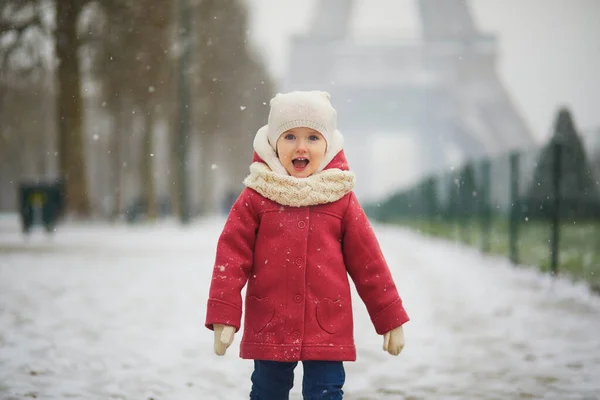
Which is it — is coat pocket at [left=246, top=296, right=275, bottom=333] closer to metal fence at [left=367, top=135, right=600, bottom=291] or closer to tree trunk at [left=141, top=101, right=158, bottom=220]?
metal fence at [left=367, top=135, right=600, bottom=291]

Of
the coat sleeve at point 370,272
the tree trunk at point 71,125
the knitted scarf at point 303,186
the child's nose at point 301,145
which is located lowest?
the coat sleeve at point 370,272

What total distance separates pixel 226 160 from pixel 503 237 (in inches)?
1155

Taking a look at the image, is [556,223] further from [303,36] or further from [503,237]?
[303,36]

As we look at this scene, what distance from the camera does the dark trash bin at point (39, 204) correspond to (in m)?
14.4

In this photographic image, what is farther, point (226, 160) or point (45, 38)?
point (226, 160)

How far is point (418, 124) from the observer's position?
48.5m

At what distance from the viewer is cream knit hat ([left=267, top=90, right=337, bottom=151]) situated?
2844mm

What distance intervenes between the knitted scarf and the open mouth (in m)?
0.05

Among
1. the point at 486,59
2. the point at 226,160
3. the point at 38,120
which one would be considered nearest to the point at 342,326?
the point at 486,59

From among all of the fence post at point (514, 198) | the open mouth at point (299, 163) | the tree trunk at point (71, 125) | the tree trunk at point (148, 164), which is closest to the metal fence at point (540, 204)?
the fence post at point (514, 198)

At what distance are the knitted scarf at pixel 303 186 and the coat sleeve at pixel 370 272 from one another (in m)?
0.12

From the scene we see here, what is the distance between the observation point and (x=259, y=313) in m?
2.80

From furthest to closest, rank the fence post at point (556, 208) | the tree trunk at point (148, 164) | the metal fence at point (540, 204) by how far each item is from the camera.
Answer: the tree trunk at point (148, 164)
the metal fence at point (540, 204)
the fence post at point (556, 208)

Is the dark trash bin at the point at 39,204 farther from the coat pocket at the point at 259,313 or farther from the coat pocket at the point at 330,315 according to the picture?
the coat pocket at the point at 330,315
